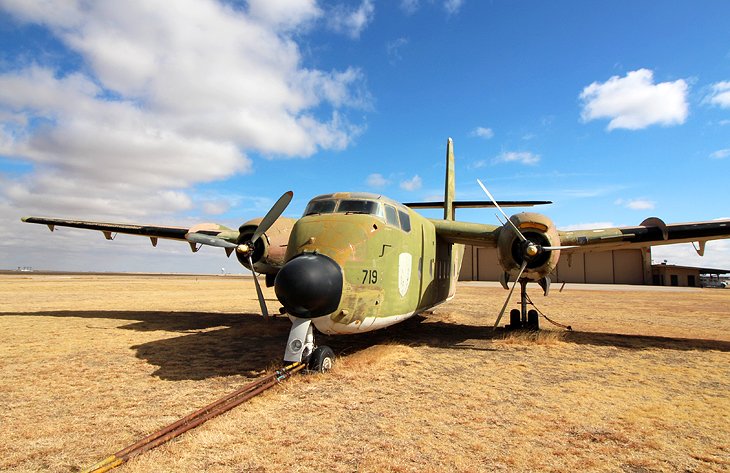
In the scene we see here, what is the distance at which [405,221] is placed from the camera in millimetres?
9898

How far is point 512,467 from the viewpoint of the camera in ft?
13.3

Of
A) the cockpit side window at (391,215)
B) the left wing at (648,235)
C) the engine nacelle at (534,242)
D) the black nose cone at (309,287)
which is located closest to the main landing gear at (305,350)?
the black nose cone at (309,287)

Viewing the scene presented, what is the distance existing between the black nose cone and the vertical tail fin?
11865mm

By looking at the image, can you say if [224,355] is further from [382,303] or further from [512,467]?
[512,467]

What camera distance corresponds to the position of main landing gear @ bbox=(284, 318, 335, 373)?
7148 millimetres

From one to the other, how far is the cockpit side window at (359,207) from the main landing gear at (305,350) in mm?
2649

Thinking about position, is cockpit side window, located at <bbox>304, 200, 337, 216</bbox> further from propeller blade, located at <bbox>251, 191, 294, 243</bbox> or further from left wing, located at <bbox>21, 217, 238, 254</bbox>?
left wing, located at <bbox>21, 217, 238, 254</bbox>

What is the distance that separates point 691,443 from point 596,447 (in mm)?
1154

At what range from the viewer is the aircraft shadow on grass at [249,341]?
838 cm

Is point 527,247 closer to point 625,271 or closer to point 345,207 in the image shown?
point 345,207

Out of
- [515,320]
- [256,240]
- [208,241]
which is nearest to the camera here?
Result: [256,240]

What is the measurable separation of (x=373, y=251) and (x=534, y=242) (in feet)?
18.0

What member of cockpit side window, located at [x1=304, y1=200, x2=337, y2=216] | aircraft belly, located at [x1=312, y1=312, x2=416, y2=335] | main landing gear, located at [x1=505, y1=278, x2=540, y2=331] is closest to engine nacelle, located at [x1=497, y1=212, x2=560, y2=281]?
main landing gear, located at [x1=505, y1=278, x2=540, y2=331]

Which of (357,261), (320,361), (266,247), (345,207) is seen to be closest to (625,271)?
(266,247)
